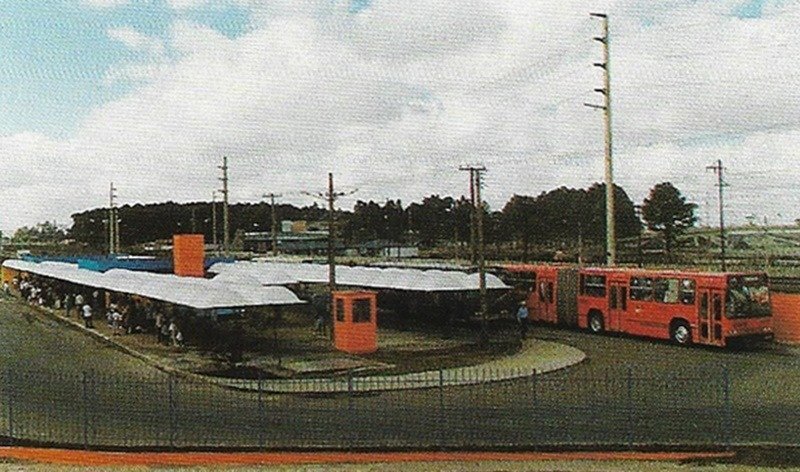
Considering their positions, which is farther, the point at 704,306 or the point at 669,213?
the point at 669,213

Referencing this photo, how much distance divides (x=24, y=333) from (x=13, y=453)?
2462cm

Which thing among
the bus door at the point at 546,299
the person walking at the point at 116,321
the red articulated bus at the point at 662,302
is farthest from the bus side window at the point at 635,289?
the person walking at the point at 116,321

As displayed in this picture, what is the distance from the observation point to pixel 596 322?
34812 mm

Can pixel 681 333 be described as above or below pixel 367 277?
below

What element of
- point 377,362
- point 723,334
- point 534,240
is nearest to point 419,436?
point 377,362

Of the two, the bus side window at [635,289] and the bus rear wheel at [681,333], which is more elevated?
the bus side window at [635,289]

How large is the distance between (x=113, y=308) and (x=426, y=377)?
62.5 feet

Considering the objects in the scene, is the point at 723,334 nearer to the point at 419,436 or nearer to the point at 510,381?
the point at 510,381

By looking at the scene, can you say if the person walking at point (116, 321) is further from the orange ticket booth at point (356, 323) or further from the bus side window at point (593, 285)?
the bus side window at point (593, 285)

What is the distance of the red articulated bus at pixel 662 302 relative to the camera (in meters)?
28.4

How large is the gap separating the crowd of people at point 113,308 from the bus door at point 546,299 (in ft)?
50.0

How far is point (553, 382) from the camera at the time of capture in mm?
21922

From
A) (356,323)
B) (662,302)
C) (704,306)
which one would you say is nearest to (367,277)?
(356,323)

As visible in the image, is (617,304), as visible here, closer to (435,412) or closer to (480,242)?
(480,242)
